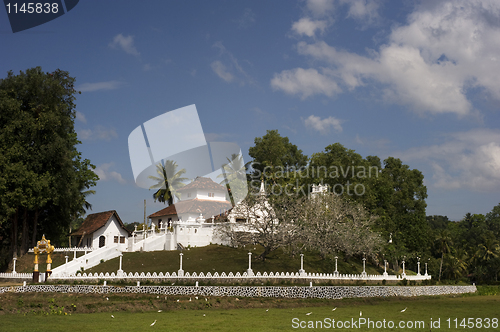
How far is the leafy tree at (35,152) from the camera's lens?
3375 cm

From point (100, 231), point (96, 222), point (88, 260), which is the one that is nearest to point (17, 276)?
point (88, 260)

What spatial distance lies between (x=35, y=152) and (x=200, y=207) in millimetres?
17759

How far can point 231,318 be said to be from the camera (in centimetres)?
1922

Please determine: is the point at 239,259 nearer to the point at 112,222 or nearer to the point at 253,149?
the point at 112,222

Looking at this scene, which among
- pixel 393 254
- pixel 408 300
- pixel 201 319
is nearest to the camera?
pixel 201 319

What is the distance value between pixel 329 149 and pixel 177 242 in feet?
64.6

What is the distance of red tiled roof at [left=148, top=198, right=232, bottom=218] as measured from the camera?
156ft

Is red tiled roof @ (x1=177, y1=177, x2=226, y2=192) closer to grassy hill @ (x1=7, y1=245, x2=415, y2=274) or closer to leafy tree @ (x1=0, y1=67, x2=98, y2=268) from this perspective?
grassy hill @ (x1=7, y1=245, x2=415, y2=274)

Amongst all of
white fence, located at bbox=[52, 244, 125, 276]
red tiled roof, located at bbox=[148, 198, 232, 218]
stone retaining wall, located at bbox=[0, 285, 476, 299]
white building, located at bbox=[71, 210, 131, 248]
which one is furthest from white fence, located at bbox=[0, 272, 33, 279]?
red tiled roof, located at bbox=[148, 198, 232, 218]

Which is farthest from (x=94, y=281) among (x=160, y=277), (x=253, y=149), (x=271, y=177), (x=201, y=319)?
(x=253, y=149)

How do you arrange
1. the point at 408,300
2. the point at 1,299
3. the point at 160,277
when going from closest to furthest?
1. the point at 1,299
2. the point at 160,277
3. the point at 408,300

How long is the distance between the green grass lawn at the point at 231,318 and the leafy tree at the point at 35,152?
17476mm

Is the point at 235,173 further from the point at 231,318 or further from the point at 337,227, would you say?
the point at 231,318

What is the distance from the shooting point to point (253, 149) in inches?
2591
